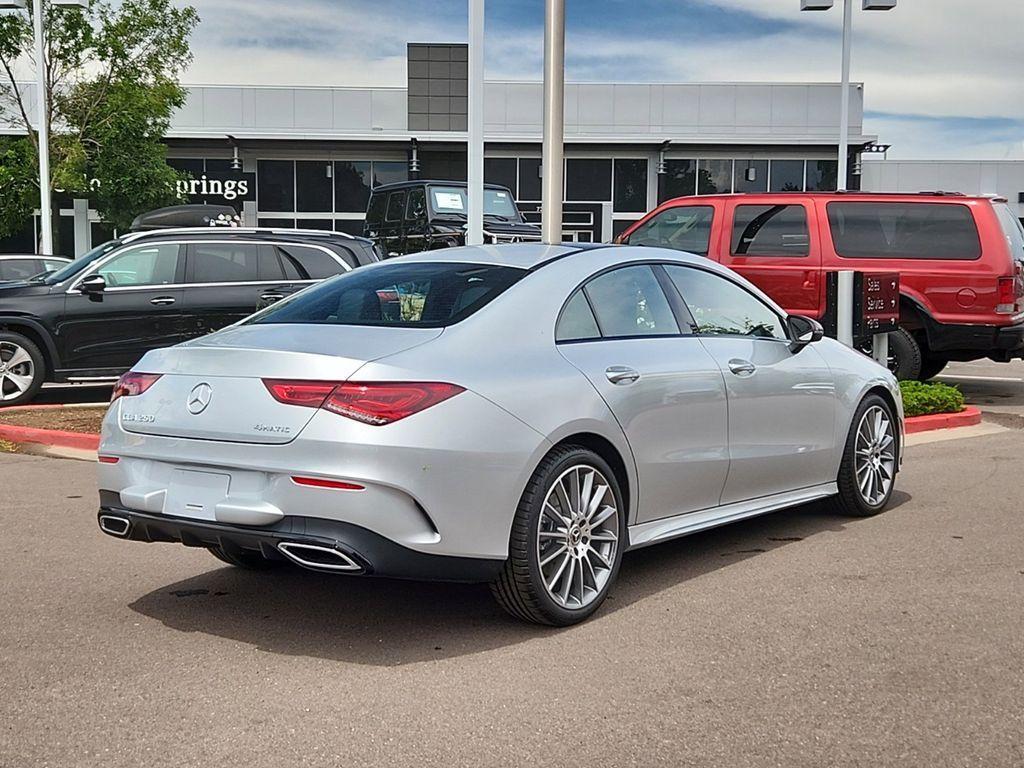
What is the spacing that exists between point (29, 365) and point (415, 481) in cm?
841

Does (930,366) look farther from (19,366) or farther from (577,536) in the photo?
(577,536)

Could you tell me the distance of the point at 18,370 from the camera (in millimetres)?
11602

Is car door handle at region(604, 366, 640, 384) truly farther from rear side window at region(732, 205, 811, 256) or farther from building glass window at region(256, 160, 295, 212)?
building glass window at region(256, 160, 295, 212)

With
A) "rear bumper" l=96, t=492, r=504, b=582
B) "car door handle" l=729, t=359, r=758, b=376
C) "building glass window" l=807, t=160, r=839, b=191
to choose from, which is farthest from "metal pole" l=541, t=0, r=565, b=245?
"building glass window" l=807, t=160, r=839, b=191

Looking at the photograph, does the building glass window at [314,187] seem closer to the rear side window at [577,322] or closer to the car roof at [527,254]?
the car roof at [527,254]

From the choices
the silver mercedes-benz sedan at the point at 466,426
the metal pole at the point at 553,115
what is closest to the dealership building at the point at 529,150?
the metal pole at the point at 553,115

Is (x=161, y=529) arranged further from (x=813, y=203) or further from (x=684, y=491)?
(x=813, y=203)

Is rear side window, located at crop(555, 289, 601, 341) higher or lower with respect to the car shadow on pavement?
higher

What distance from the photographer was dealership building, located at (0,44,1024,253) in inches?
1460

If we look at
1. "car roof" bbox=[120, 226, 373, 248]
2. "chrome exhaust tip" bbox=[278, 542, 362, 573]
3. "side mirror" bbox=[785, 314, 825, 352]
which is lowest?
"chrome exhaust tip" bbox=[278, 542, 362, 573]

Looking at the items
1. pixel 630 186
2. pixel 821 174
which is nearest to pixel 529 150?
pixel 630 186

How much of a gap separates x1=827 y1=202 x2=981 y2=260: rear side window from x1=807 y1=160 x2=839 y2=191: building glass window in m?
25.9

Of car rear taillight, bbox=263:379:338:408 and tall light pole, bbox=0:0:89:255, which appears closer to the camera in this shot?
car rear taillight, bbox=263:379:338:408

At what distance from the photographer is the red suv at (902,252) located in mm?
12398
